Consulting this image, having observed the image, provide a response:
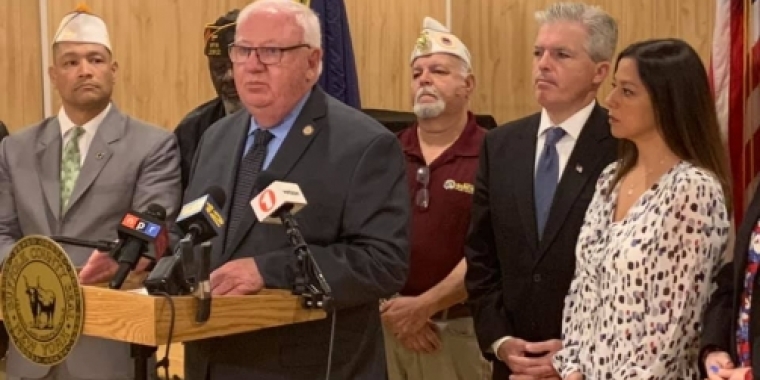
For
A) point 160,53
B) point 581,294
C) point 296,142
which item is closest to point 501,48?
point 160,53

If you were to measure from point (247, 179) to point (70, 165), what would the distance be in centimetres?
94

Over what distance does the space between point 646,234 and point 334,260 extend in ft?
2.24

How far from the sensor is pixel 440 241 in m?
3.47

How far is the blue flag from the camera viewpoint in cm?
449

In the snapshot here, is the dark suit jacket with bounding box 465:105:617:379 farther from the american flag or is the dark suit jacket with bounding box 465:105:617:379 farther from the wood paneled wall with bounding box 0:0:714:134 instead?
the wood paneled wall with bounding box 0:0:714:134

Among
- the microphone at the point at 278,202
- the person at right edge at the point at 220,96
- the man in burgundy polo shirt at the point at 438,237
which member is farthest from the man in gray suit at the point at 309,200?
the person at right edge at the point at 220,96

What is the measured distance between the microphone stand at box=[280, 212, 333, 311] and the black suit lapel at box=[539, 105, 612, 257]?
789mm

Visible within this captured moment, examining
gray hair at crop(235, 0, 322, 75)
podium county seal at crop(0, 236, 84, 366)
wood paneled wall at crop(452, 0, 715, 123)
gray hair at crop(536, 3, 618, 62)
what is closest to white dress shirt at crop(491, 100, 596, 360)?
gray hair at crop(536, 3, 618, 62)

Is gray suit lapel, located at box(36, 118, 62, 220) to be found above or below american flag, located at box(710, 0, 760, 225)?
below

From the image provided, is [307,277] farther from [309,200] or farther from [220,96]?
[220,96]

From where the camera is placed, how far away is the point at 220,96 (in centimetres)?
375

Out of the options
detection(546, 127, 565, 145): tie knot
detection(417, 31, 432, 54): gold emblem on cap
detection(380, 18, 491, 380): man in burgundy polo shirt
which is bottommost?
detection(380, 18, 491, 380): man in burgundy polo shirt

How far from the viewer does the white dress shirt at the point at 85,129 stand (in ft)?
10.6

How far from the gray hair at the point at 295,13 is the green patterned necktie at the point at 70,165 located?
95 cm
